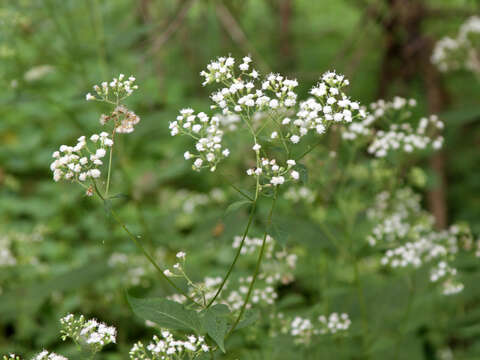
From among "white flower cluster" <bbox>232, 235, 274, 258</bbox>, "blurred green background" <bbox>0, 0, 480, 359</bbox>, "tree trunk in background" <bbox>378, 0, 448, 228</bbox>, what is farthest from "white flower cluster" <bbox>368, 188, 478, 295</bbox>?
"tree trunk in background" <bbox>378, 0, 448, 228</bbox>

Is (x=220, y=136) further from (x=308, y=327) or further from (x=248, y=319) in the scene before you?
(x=308, y=327)

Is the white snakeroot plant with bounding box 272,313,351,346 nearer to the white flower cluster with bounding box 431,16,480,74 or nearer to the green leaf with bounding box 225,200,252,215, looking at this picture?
the green leaf with bounding box 225,200,252,215

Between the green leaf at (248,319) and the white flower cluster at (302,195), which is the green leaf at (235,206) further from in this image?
the white flower cluster at (302,195)

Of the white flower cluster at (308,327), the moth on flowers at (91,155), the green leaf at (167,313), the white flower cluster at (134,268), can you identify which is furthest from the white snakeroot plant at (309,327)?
the white flower cluster at (134,268)

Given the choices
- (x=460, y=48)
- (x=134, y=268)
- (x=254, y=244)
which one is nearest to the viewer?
(x=254, y=244)

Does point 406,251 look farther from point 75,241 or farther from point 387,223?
point 75,241

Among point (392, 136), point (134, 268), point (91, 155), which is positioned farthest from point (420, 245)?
point (134, 268)
